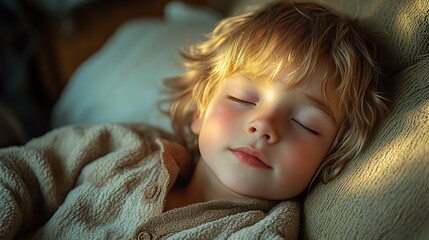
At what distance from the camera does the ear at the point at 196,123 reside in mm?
983

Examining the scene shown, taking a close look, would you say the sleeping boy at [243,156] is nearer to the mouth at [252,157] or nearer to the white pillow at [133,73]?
the mouth at [252,157]

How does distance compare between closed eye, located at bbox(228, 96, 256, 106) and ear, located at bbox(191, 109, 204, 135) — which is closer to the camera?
closed eye, located at bbox(228, 96, 256, 106)

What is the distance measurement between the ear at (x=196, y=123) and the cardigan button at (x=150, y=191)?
15 cm

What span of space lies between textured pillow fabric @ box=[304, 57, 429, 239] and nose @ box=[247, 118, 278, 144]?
115 millimetres

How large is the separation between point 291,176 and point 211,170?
0.52 ft

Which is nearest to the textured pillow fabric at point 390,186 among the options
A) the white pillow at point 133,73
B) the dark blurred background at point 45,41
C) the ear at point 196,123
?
the ear at point 196,123

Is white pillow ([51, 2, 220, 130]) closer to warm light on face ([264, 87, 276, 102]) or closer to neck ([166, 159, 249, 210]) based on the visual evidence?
neck ([166, 159, 249, 210])

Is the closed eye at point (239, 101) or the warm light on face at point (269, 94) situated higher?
the warm light on face at point (269, 94)

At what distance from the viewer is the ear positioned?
0.98 meters

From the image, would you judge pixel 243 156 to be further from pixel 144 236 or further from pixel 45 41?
pixel 45 41

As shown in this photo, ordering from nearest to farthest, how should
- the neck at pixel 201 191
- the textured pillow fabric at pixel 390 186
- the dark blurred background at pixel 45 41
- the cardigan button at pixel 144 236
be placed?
the textured pillow fabric at pixel 390 186
the cardigan button at pixel 144 236
the neck at pixel 201 191
the dark blurred background at pixel 45 41

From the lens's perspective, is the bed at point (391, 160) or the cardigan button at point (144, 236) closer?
the bed at point (391, 160)

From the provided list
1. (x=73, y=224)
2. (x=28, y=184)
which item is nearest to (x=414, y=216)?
(x=73, y=224)

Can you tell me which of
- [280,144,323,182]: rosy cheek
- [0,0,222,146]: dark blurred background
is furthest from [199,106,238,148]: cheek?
[0,0,222,146]: dark blurred background
